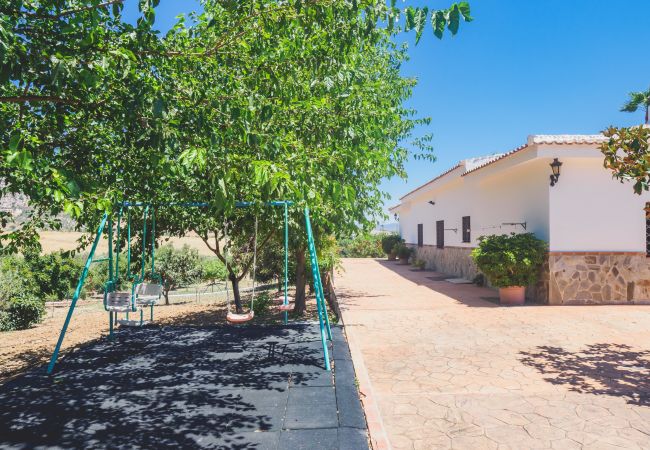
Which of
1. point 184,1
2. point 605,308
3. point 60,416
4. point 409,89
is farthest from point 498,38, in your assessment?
point 60,416

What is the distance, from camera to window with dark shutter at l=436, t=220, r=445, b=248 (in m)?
19.2

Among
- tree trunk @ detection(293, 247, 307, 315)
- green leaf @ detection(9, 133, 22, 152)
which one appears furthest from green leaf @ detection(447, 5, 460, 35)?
tree trunk @ detection(293, 247, 307, 315)

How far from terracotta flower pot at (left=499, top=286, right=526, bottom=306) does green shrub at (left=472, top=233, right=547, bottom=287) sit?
217mm

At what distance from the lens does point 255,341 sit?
7055 millimetres

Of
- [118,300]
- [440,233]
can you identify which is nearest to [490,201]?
[440,233]

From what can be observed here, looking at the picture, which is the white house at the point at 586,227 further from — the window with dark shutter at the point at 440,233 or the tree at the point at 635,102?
the tree at the point at 635,102

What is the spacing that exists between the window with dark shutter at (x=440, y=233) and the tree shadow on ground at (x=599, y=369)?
1271 cm

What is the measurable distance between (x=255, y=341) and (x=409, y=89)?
8.21 metres

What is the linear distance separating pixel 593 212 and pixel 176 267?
16.3 metres

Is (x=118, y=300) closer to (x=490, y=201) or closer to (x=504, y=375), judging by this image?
(x=504, y=375)

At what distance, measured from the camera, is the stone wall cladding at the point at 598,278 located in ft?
32.8

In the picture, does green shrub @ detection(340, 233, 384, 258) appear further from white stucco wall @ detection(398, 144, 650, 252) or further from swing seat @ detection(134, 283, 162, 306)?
swing seat @ detection(134, 283, 162, 306)

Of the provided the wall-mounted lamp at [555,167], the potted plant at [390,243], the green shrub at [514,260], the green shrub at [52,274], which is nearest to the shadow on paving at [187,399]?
the green shrub at [514,260]

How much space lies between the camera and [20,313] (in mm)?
13023
